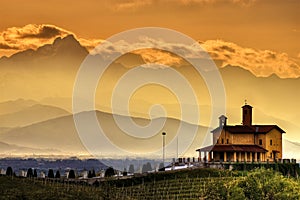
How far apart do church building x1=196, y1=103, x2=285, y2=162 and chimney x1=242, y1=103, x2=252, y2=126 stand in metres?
1.19

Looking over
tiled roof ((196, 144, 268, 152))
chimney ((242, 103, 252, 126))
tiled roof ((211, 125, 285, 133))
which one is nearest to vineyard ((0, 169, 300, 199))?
tiled roof ((196, 144, 268, 152))

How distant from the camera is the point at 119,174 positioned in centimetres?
13125

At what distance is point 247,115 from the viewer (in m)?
168

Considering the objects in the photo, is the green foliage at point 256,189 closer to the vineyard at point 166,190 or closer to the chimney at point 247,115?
the vineyard at point 166,190

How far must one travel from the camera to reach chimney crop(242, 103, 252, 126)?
6585 inches

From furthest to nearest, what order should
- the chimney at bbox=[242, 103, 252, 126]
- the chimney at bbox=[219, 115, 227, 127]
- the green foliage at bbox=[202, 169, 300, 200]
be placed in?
1. the chimney at bbox=[242, 103, 252, 126]
2. the chimney at bbox=[219, 115, 227, 127]
3. the green foliage at bbox=[202, 169, 300, 200]

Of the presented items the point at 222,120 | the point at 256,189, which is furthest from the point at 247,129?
the point at 256,189

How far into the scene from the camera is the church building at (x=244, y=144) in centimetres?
15650

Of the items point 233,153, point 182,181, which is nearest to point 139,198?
point 182,181

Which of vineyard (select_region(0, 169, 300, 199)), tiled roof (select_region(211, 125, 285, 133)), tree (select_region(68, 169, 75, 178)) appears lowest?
vineyard (select_region(0, 169, 300, 199))

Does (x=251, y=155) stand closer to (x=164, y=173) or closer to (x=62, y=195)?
(x=164, y=173)

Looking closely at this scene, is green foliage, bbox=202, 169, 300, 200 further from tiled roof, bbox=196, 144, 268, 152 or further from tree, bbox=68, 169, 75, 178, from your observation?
tiled roof, bbox=196, 144, 268, 152

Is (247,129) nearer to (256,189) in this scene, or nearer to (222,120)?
(222,120)

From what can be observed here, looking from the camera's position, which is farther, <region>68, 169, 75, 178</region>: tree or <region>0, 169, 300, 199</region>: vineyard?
<region>68, 169, 75, 178</region>: tree
